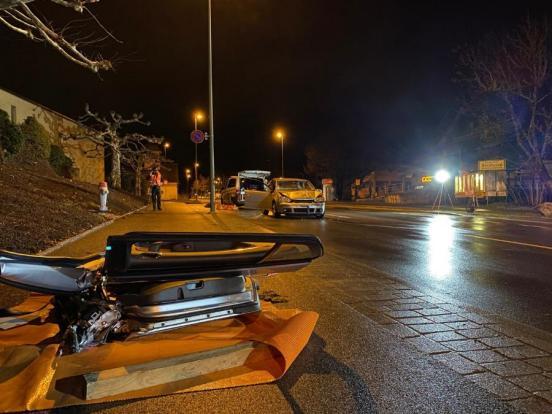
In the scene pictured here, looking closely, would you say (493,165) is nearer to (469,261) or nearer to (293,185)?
(293,185)

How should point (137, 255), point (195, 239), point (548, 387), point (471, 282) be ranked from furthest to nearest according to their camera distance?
point (471, 282) < point (137, 255) < point (195, 239) < point (548, 387)

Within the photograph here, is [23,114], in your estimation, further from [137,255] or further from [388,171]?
[388,171]

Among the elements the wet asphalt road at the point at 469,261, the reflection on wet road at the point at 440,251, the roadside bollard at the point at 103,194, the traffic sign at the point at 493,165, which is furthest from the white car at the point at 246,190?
the traffic sign at the point at 493,165

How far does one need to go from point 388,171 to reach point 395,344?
5445 centimetres

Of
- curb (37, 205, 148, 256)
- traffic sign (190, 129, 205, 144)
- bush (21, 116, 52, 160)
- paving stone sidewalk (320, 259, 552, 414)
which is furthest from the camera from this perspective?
bush (21, 116, 52, 160)

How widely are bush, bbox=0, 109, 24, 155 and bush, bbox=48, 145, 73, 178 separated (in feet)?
19.3

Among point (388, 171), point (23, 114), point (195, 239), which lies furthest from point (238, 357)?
point (388, 171)

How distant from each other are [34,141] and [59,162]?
2756mm

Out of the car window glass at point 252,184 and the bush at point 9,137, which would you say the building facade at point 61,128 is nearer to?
the bush at point 9,137

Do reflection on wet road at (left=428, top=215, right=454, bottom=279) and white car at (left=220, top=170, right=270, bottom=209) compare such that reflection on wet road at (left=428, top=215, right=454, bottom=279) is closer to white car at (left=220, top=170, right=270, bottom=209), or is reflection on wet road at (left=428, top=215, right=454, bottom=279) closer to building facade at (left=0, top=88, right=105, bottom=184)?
white car at (left=220, top=170, right=270, bottom=209)

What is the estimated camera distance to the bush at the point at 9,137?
20.2 meters

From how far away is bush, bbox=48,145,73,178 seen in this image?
27266mm

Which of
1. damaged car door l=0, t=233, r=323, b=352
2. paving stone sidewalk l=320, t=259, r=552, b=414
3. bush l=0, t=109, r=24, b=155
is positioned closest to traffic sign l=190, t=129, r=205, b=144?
bush l=0, t=109, r=24, b=155

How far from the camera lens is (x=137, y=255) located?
4051 mm
